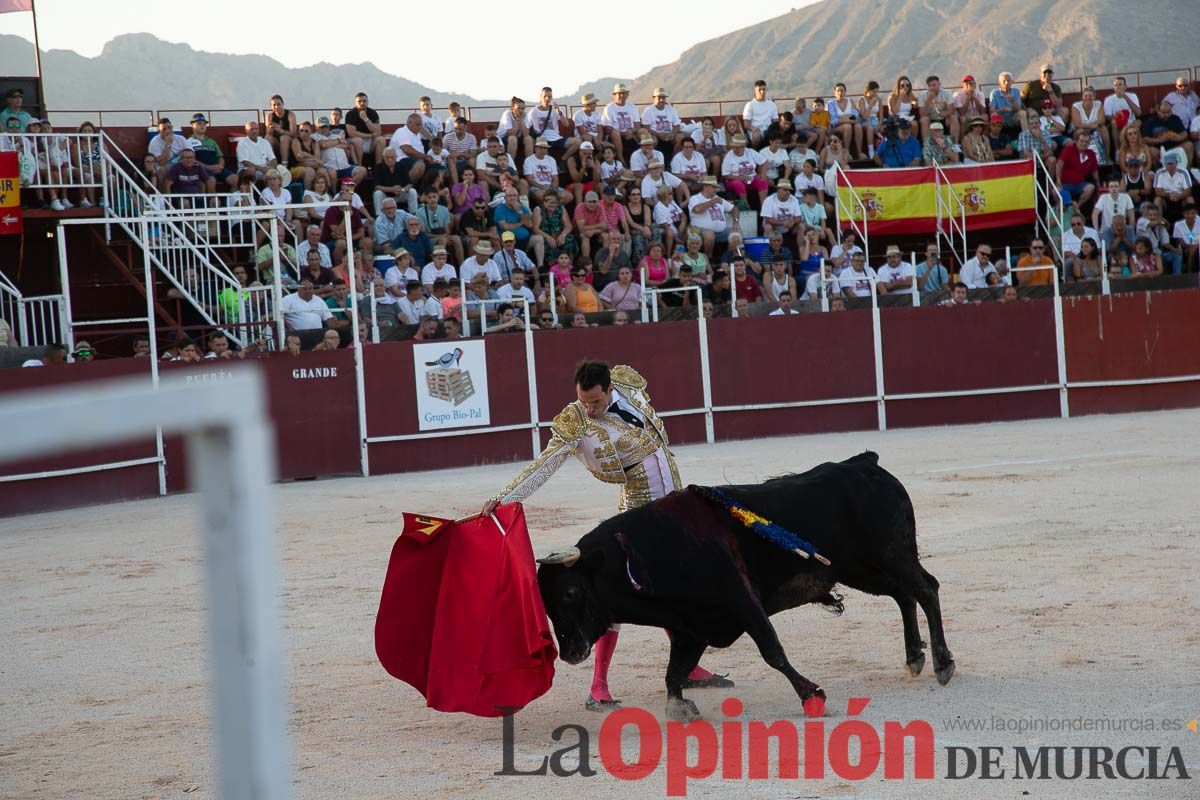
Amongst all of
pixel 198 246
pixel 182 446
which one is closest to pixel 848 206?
pixel 198 246

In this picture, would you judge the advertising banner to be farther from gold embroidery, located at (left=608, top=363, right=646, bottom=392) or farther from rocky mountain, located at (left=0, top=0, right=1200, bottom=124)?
rocky mountain, located at (left=0, top=0, right=1200, bottom=124)

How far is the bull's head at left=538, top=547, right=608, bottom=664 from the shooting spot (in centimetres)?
471

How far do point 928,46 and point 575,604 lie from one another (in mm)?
76260

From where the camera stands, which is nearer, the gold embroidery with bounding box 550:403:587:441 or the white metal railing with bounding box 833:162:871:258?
the gold embroidery with bounding box 550:403:587:441

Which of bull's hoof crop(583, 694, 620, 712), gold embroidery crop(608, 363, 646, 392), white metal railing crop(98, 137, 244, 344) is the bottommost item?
bull's hoof crop(583, 694, 620, 712)

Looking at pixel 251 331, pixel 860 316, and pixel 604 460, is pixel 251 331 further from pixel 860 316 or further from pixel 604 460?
pixel 604 460

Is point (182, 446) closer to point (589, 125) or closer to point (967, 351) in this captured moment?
point (589, 125)

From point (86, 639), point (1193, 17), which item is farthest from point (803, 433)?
point (1193, 17)

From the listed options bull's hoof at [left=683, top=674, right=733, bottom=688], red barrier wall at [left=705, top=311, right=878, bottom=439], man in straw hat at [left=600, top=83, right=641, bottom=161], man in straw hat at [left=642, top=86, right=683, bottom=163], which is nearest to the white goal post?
bull's hoof at [left=683, top=674, right=733, bottom=688]

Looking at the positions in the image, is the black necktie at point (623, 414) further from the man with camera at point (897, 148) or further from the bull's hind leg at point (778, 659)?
the man with camera at point (897, 148)

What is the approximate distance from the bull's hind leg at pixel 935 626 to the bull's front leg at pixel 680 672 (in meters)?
0.88

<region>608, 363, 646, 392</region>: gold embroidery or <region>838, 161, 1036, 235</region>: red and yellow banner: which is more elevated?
<region>838, 161, 1036, 235</region>: red and yellow banner

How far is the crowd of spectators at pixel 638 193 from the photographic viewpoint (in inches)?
576

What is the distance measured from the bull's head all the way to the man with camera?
1401 centimetres
